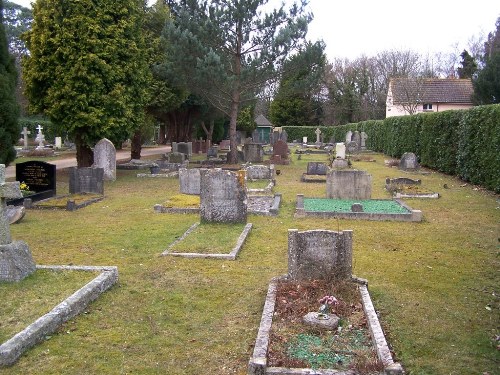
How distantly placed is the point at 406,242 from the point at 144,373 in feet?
22.0

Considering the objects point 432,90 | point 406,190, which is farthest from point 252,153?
point 432,90

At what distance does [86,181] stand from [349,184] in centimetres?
826

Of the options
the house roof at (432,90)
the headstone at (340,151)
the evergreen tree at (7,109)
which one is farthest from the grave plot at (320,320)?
the house roof at (432,90)

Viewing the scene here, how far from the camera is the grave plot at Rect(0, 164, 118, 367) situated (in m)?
5.29

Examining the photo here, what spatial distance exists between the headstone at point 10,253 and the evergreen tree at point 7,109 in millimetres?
11903

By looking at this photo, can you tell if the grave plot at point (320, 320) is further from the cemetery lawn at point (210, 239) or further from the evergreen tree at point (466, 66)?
the evergreen tree at point (466, 66)

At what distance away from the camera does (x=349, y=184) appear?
1499 centimetres

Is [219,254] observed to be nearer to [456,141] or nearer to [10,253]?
[10,253]

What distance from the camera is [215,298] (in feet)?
21.9

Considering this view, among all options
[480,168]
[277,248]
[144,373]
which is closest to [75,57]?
[277,248]

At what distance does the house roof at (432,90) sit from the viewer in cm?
4928

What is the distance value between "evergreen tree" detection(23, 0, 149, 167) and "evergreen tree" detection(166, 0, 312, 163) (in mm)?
3725

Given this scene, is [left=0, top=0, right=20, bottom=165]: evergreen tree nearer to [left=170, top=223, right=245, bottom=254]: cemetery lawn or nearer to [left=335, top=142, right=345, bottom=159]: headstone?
[left=170, top=223, right=245, bottom=254]: cemetery lawn

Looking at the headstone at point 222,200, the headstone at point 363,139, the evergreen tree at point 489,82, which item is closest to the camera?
the headstone at point 222,200
